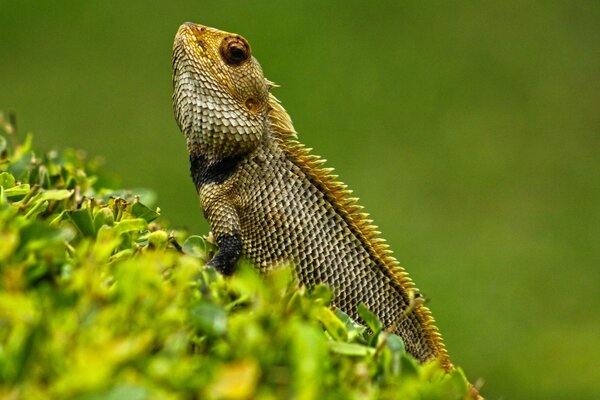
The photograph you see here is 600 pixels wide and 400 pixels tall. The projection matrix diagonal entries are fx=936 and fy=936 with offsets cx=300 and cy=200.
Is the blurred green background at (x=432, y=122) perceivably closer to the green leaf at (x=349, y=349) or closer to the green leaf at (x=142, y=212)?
the green leaf at (x=142, y=212)

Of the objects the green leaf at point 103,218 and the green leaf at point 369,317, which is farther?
the green leaf at point 103,218

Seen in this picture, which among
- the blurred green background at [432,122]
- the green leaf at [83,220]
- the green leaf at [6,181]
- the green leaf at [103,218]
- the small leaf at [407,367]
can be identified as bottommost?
the blurred green background at [432,122]

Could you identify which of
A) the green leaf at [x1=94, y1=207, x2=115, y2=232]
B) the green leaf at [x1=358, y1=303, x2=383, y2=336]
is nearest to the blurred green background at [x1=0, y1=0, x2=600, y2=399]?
the green leaf at [x1=94, y1=207, x2=115, y2=232]

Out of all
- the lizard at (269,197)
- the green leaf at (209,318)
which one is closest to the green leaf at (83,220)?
the lizard at (269,197)

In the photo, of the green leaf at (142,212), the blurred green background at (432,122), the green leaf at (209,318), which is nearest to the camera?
the green leaf at (209,318)

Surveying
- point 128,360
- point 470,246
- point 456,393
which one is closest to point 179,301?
point 128,360

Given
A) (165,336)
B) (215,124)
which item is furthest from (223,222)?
(165,336)

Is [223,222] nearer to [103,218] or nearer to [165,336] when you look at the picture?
[103,218]
